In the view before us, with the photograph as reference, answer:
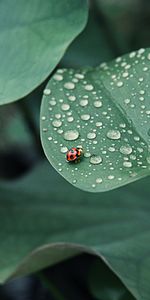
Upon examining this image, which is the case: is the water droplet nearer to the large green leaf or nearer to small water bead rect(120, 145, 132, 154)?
the large green leaf

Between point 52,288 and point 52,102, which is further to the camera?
point 52,288

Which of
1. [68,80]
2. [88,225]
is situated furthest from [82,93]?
[88,225]

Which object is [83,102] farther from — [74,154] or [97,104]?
[74,154]

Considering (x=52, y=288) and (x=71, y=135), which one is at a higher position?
(x=71, y=135)

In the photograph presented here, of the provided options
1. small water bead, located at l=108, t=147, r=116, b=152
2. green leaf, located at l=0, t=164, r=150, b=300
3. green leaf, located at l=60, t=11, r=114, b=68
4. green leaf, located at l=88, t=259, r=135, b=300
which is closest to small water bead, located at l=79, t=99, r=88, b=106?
small water bead, located at l=108, t=147, r=116, b=152

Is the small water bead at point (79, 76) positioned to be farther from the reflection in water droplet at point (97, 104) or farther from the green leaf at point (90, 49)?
the green leaf at point (90, 49)

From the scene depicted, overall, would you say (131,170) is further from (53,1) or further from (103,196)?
(103,196)

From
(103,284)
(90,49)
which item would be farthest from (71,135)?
(90,49)
